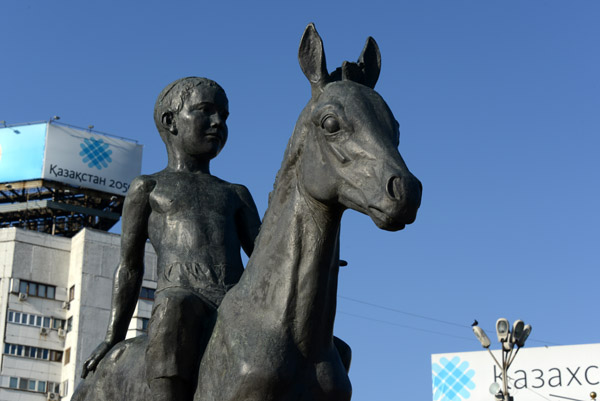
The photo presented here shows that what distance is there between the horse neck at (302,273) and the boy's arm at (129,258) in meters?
1.64

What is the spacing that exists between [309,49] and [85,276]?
6083 cm

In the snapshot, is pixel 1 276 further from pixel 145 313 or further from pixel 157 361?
pixel 157 361

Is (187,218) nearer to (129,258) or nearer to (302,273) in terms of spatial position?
(129,258)

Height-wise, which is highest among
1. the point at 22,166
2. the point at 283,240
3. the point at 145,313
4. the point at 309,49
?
the point at 22,166

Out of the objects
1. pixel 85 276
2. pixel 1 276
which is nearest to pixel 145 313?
pixel 85 276

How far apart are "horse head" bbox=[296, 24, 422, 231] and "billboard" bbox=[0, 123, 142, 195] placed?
61183mm

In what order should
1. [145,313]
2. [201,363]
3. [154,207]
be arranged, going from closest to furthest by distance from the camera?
[201,363]
[154,207]
[145,313]

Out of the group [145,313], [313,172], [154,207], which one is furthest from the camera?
[145,313]

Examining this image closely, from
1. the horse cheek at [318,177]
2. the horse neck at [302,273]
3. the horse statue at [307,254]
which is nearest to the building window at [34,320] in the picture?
the horse statue at [307,254]

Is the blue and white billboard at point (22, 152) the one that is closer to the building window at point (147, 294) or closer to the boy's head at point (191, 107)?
the building window at point (147, 294)

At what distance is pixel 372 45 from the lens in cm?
574

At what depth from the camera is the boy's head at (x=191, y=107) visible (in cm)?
686

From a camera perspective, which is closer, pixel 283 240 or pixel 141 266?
pixel 283 240

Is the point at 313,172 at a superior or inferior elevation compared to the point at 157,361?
superior
